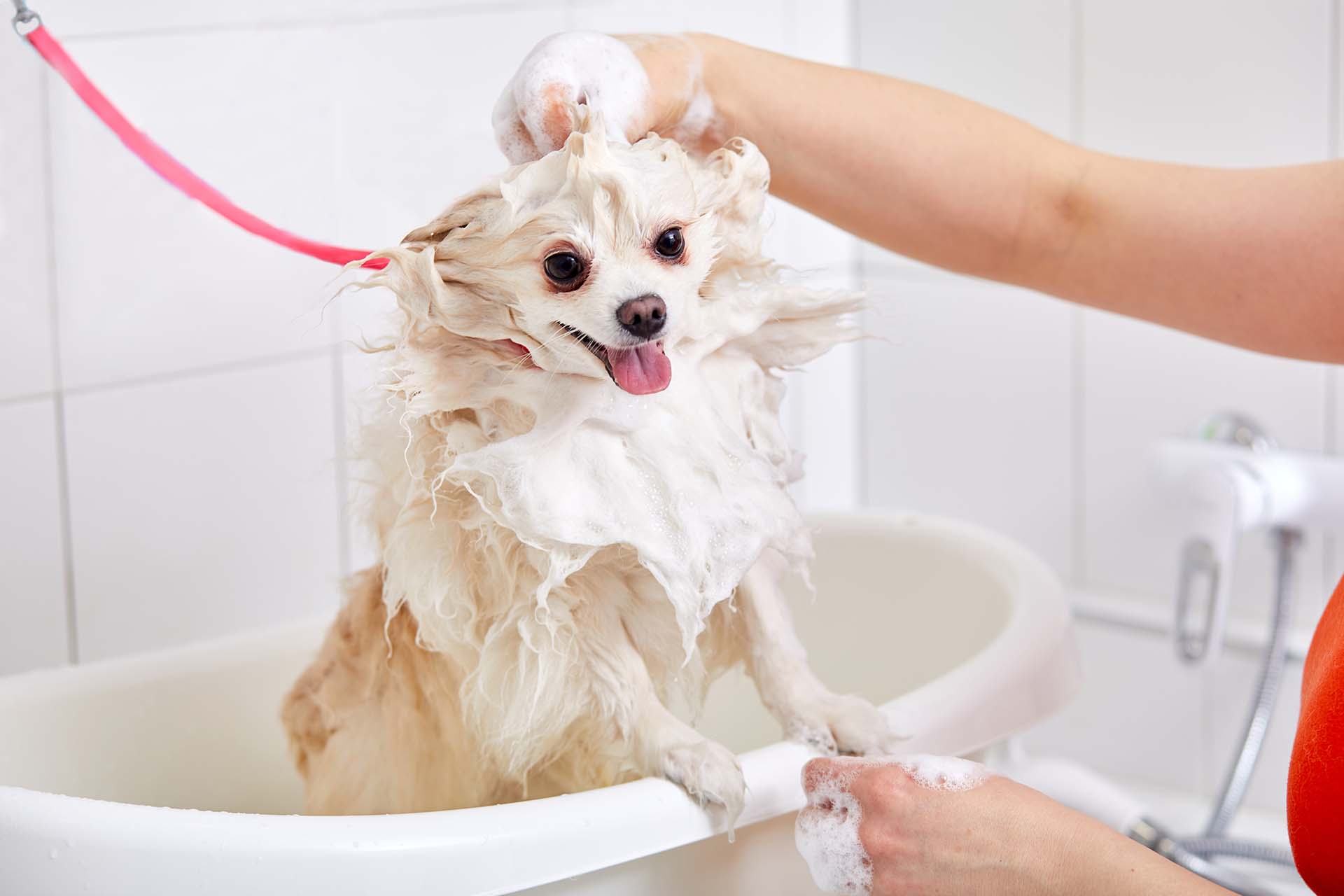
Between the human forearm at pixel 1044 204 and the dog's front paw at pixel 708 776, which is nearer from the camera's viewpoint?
the dog's front paw at pixel 708 776

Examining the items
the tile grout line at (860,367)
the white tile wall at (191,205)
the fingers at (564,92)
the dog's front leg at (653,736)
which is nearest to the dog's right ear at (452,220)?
the fingers at (564,92)

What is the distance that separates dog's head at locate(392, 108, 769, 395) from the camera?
72 cm

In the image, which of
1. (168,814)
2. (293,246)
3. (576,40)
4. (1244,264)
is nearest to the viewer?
(168,814)

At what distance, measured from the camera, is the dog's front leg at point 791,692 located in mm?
936

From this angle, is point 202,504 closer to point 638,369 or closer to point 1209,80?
point 638,369

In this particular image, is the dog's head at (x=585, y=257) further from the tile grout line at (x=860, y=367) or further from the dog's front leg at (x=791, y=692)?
the tile grout line at (x=860, y=367)

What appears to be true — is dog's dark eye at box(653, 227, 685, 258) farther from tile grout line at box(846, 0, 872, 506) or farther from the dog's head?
tile grout line at box(846, 0, 872, 506)

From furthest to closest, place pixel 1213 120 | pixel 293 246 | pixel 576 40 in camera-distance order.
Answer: pixel 1213 120 → pixel 293 246 → pixel 576 40

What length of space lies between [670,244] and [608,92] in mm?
198

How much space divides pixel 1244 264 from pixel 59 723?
3.46ft

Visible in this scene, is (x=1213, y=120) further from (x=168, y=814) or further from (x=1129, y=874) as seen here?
(x=168, y=814)

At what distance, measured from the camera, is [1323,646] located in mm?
921

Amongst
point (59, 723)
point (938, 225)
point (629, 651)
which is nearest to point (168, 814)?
point (629, 651)

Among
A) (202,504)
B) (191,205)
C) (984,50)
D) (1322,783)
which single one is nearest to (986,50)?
(984,50)
